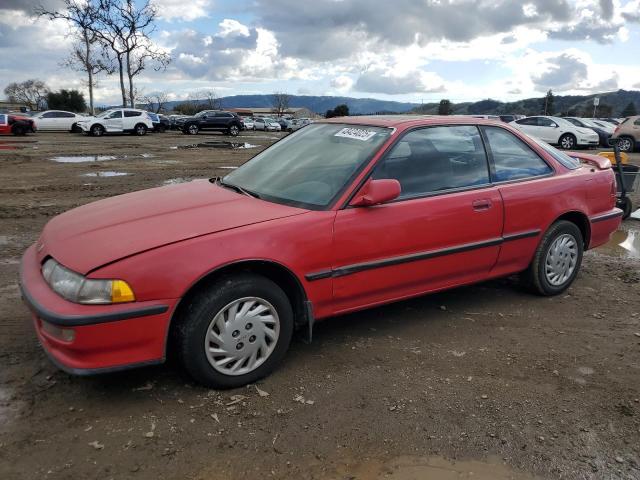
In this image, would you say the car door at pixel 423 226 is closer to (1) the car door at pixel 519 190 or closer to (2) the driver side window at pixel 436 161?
(2) the driver side window at pixel 436 161

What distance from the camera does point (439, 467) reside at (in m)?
2.50

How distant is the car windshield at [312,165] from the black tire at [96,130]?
27.1 metres

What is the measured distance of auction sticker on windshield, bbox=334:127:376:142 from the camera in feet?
12.4

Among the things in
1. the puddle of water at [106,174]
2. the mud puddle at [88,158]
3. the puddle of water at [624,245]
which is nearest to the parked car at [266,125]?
the mud puddle at [88,158]

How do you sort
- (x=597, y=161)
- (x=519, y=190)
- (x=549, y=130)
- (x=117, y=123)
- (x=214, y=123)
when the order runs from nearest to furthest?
(x=519, y=190) → (x=597, y=161) → (x=549, y=130) → (x=117, y=123) → (x=214, y=123)

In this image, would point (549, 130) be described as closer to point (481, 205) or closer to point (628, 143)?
point (628, 143)

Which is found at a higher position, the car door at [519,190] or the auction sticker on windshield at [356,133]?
the auction sticker on windshield at [356,133]

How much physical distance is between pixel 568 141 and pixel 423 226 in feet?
68.3

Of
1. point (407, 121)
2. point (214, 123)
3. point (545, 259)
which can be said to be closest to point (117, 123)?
point (214, 123)

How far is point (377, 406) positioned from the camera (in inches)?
116

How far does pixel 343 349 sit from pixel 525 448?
4.37ft

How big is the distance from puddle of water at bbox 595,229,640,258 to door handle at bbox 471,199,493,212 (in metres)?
3.00

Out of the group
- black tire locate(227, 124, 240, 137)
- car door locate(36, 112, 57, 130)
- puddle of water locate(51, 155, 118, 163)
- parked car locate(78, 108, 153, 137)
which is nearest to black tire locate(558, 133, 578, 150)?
puddle of water locate(51, 155, 118, 163)

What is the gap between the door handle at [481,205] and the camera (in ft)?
12.7
